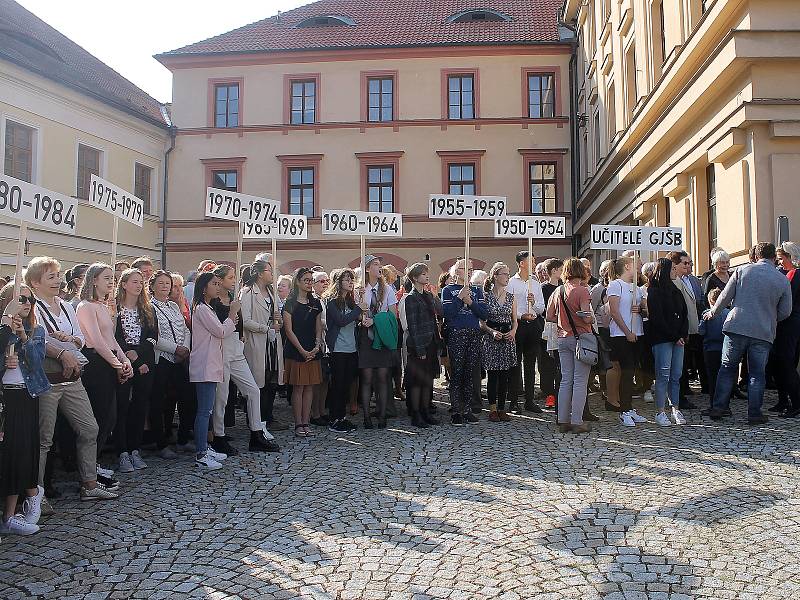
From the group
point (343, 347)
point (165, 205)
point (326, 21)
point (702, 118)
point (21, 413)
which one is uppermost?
point (326, 21)

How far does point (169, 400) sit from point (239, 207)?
9.83 feet

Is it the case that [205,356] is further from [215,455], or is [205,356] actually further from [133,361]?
[215,455]

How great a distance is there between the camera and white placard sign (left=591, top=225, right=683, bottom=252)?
1013cm

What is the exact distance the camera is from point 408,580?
3.99 meters

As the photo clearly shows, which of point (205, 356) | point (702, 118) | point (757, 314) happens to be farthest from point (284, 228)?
point (702, 118)

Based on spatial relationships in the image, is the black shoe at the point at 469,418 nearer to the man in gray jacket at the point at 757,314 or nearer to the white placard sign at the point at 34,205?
the man in gray jacket at the point at 757,314

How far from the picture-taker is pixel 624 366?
905 centimetres

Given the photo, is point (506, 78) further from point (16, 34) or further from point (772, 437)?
point (772, 437)

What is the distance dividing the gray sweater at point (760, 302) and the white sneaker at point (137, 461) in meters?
6.64

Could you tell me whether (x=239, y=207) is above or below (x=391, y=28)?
below

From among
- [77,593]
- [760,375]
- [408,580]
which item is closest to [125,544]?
[77,593]

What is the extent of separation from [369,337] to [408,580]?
15.9 ft

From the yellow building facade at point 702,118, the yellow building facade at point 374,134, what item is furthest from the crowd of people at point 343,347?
the yellow building facade at point 374,134

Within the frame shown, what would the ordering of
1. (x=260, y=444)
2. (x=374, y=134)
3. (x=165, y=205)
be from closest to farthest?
(x=260, y=444) → (x=374, y=134) → (x=165, y=205)
